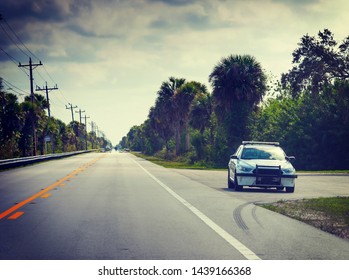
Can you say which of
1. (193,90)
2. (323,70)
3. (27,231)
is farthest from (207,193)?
(193,90)

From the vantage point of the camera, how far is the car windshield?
1891cm

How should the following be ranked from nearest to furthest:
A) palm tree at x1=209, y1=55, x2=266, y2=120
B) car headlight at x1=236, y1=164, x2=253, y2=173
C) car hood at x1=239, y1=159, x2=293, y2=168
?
car headlight at x1=236, y1=164, x2=253, y2=173, car hood at x1=239, y1=159, x2=293, y2=168, palm tree at x1=209, y1=55, x2=266, y2=120

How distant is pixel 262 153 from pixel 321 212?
727cm

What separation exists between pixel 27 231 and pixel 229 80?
117 feet

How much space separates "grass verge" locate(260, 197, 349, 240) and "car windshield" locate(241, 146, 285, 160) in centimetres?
431

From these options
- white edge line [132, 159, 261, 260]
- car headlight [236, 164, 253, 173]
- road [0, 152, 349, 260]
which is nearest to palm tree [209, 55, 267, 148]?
car headlight [236, 164, 253, 173]

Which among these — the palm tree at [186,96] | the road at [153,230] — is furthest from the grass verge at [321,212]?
the palm tree at [186,96]

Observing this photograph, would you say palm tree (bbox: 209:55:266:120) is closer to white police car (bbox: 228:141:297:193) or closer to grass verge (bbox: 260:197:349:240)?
white police car (bbox: 228:141:297:193)

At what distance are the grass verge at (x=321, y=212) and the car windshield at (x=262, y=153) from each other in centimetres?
431

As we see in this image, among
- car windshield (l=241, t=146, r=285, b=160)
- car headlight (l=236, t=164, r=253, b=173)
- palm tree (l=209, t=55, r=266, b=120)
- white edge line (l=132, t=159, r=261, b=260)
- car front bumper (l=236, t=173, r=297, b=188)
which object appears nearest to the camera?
white edge line (l=132, t=159, r=261, b=260)

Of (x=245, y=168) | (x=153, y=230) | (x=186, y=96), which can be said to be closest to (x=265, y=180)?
(x=245, y=168)

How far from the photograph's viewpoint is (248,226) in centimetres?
988

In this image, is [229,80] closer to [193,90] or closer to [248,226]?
[193,90]

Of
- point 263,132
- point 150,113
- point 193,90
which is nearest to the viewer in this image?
point 263,132
